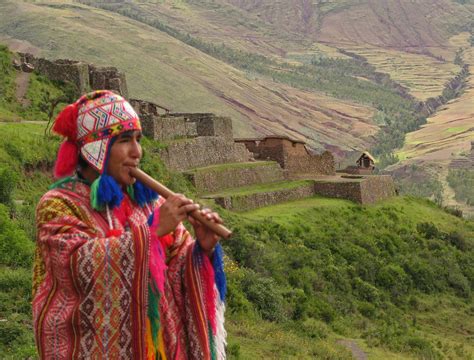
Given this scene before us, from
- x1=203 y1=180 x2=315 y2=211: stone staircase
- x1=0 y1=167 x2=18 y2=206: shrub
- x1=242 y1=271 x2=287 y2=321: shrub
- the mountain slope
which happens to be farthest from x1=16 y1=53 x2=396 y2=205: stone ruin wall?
the mountain slope

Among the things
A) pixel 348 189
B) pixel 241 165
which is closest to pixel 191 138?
pixel 241 165

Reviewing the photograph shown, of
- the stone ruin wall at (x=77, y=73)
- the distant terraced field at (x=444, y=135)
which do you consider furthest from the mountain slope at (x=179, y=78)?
the stone ruin wall at (x=77, y=73)

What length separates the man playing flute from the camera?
14.0 ft

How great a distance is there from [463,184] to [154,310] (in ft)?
350

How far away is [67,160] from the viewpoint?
4621mm

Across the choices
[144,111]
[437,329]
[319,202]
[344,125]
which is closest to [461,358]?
[437,329]

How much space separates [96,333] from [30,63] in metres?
29.0

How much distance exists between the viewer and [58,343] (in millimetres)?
4320

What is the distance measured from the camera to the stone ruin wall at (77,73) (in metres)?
30.6

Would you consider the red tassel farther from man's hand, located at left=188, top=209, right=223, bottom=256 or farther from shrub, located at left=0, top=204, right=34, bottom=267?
shrub, located at left=0, top=204, right=34, bottom=267

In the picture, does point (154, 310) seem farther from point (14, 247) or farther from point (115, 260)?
point (14, 247)

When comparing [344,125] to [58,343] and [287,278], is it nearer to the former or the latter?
[287,278]

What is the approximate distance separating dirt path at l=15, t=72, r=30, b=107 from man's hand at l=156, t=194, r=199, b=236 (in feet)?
81.5

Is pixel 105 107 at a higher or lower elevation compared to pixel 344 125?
higher
